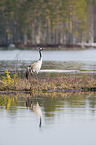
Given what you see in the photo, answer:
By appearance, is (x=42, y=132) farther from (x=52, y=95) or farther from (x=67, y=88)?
(x=67, y=88)

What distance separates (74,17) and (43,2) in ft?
48.1

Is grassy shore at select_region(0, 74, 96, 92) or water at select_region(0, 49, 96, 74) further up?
grassy shore at select_region(0, 74, 96, 92)

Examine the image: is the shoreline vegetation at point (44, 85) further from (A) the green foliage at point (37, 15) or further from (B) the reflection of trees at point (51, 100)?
(A) the green foliage at point (37, 15)

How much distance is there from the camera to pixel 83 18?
173 meters

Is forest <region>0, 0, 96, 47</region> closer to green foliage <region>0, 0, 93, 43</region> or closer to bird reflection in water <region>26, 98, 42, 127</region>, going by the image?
green foliage <region>0, 0, 93, 43</region>

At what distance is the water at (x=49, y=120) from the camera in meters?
11.9

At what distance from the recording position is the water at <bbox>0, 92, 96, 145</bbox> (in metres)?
11.9

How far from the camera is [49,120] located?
1441cm

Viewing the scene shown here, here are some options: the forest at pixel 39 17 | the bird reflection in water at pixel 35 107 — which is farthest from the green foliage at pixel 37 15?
the bird reflection in water at pixel 35 107

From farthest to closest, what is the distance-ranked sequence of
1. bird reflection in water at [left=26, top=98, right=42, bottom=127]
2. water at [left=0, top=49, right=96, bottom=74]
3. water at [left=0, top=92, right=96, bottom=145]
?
1. water at [left=0, top=49, right=96, bottom=74]
2. bird reflection in water at [left=26, top=98, right=42, bottom=127]
3. water at [left=0, top=92, right=96, bottom=145]

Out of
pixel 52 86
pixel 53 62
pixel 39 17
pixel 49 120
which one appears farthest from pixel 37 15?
pixel 49 120

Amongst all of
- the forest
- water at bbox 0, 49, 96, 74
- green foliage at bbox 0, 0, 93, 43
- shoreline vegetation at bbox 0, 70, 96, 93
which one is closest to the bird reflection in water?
shoreline vegetation at bbox 0, 70, 96, 93

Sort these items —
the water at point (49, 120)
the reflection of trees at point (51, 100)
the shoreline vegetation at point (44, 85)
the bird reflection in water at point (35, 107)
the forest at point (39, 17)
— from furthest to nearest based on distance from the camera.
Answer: the forest at point (39, 17) → the shoreline vegetation at point (44, 85) → the reflection of trees at point (51, 100) → the bird reflection in water at point (35, 107) → the water at point (49, 120)

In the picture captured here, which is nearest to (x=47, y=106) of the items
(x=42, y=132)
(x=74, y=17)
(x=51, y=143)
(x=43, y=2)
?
(x=42, y=132)
